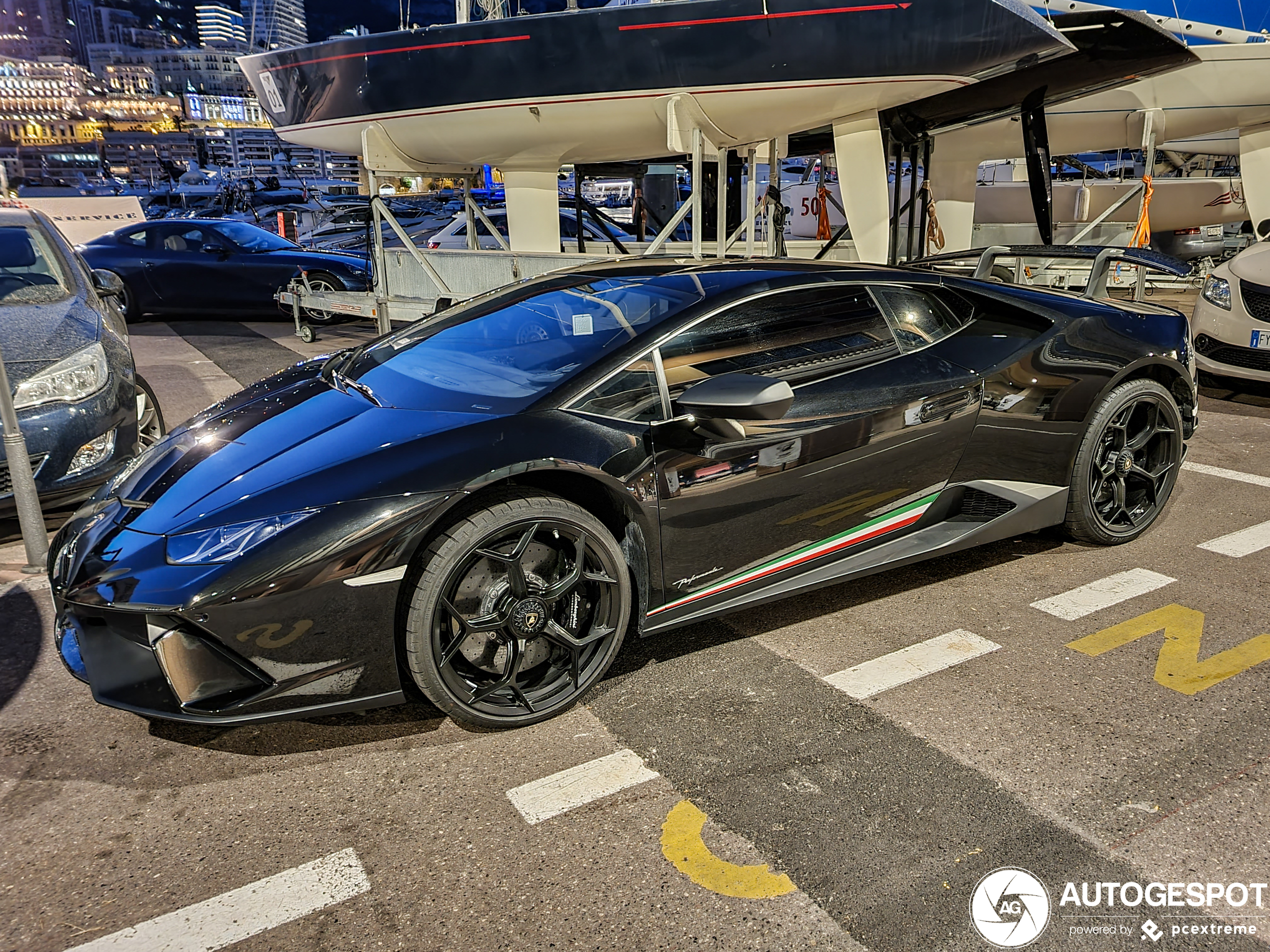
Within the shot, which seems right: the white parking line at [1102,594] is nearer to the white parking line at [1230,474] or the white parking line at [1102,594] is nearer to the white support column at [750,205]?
the white parking line at [1230,474]

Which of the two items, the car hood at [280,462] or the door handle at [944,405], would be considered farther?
the door handle at [944,405]

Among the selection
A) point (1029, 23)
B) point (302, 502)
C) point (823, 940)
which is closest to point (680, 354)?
point (302, 502)

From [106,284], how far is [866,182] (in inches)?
256

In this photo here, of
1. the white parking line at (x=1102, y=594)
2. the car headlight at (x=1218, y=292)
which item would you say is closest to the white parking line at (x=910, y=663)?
the white parking line at (x=1102, y=594)

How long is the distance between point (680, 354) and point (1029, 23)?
6.30 metres

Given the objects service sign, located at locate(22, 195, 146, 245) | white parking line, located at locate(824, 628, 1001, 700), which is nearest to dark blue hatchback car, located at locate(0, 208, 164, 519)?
white parking line, located at locate(824, 628, 1001, 700)

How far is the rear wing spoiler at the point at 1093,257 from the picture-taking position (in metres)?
3.93

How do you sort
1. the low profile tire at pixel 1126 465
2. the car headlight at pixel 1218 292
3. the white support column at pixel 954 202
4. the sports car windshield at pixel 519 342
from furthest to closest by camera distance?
the white support column at pixel 954 202 → the car headlight at pixel 1218 292 → the low profile tire at pixel 1126 465 → the sports car windshield at pixel 519 342

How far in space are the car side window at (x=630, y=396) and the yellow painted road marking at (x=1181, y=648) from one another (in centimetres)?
168

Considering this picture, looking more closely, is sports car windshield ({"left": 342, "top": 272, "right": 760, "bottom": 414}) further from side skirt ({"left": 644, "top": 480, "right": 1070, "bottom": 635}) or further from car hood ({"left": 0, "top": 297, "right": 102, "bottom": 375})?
car hood ({"left": 0, "top": 297, "right": 102, "bottom": 375})

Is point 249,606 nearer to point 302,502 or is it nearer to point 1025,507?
point 302,502

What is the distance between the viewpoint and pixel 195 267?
11.5 m

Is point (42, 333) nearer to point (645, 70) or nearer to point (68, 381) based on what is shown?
point (68, 381)

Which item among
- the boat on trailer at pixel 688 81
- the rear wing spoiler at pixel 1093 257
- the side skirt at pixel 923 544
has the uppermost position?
the boat on trailer at pixel 688 81
